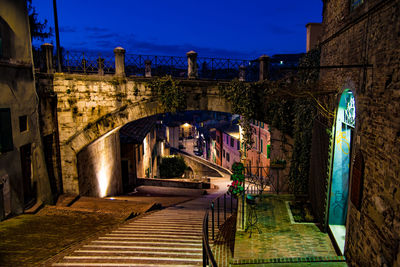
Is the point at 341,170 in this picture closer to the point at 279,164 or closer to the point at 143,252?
the point at 279,164

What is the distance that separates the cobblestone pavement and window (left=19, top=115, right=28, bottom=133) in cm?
709

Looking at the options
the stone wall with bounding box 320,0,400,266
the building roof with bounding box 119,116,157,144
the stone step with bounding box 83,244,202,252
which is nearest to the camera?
the stone wall with bounding box 320,0,400,266

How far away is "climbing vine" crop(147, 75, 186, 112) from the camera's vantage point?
1003 centimetres

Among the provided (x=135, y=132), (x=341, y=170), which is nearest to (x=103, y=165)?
(x=135, y=132)

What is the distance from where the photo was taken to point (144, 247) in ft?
18.3

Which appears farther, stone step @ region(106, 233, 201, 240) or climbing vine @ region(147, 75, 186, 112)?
climbing vine @ region(147, 75, 186, 112)

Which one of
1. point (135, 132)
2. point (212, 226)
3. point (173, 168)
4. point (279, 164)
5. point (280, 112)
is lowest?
point (173, 168)

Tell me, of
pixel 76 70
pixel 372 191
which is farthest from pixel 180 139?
pixel 372 191

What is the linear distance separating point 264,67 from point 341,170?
16.0 ft

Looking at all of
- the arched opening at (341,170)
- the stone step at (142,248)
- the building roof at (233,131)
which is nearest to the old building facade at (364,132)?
the arched opening at (341,170)

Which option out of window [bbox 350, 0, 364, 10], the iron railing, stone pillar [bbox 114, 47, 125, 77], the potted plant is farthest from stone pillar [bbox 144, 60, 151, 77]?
window [bbox 350, 0, 364, 10]

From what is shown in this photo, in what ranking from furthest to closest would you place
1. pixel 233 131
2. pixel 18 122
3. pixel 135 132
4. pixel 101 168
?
pixel 233 131 < pixel 135 132 < pixel 101 168 < pixel 18 122

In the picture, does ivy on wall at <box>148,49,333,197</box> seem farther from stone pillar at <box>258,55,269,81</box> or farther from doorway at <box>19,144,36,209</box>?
doorway at <box>19,144,36,209</box>

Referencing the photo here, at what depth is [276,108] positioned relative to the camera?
389 inches
